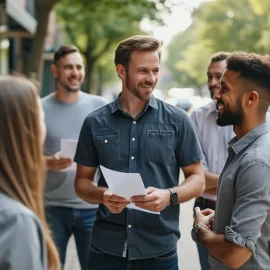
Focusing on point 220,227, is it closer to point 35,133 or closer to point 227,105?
point 227,105

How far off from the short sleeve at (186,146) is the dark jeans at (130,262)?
0.57 meters

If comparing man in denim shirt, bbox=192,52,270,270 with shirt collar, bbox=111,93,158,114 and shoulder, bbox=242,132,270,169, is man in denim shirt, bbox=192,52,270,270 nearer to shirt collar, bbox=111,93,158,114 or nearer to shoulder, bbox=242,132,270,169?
shoulder, bbox=242,132,270,169

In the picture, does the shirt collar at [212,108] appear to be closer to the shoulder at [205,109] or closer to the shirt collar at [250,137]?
the shoulder at [205,109]

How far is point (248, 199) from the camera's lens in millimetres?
2426

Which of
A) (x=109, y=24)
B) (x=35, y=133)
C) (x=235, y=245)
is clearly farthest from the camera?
(x=109, y=24)

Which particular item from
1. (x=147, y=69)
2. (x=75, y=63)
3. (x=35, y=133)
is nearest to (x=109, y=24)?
(x=75, y=63)

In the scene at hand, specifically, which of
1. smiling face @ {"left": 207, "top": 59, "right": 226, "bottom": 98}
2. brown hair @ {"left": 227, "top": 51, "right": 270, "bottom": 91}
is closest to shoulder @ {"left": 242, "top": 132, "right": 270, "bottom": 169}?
brown hair @ {"left": 227, "top": 51, "right": 270, "bottom": 91}

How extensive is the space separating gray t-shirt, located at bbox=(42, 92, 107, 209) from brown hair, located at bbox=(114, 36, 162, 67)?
4.39 feet

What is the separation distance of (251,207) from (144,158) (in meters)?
1.21

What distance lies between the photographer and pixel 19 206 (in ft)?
6.01

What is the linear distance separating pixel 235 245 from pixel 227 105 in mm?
672

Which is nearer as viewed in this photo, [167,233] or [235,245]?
[235,245]

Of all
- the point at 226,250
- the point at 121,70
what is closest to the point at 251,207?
the point at 226,250

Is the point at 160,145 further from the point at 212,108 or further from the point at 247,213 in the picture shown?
the point at 212,108
